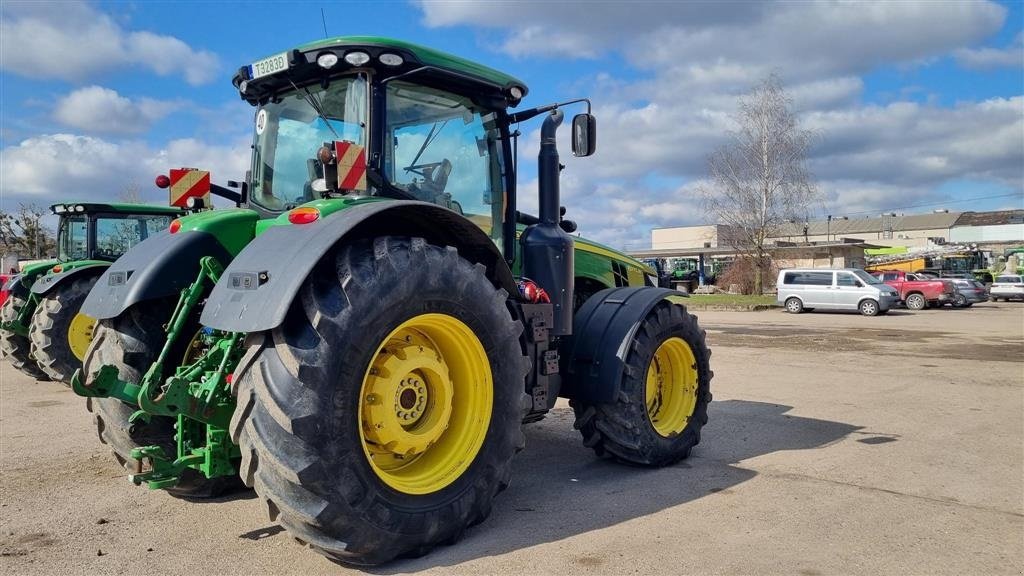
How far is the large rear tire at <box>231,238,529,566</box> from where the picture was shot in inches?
120

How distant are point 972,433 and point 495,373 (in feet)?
16.4

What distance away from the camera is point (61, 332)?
8.99 m

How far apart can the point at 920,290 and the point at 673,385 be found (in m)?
26.6

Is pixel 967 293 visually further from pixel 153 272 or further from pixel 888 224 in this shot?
pixel 888 224

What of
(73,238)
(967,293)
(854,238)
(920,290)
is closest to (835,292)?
(920,290)

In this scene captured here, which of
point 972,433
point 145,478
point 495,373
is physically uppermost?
point 495,373

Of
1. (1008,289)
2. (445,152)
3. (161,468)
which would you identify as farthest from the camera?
(1008,289)

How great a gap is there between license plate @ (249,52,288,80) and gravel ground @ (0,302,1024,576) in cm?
263

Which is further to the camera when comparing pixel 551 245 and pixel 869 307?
pixel 869 307

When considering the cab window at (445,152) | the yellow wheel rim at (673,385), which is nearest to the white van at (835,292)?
the yellow wheel rim at (673,385)

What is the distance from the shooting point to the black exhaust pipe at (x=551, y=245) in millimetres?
4898

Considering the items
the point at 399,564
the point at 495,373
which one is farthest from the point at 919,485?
the point at 399,564

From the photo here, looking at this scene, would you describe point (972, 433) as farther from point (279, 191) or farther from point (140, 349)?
point (140, 349)

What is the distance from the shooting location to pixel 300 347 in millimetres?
3098
